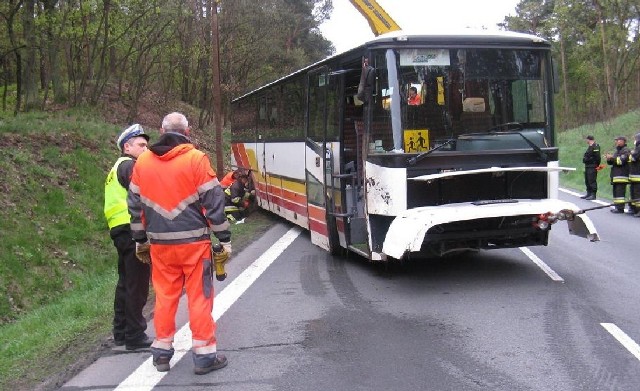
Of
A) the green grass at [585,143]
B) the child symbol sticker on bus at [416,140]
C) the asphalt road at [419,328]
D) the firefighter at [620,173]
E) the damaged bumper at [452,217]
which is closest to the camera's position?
the asphalt road at [419,328]

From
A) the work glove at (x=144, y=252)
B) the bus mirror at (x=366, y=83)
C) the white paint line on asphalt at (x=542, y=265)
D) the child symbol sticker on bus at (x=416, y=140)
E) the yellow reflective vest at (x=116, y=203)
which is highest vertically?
the bus mirror at (x=366, y=83)

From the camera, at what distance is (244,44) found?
1449 inches

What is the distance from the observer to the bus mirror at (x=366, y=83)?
26.1 ft

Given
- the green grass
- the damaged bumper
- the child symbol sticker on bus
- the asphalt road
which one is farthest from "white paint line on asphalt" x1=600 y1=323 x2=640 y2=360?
the green grass

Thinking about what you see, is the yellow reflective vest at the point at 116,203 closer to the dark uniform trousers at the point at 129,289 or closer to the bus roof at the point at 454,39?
the dark uniform trousers at the point at 129,289

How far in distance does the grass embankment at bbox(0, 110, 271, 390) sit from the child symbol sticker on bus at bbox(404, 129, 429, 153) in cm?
381

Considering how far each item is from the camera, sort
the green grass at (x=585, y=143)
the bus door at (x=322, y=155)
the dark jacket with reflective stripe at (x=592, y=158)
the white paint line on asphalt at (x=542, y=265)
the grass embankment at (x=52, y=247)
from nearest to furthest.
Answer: the grass embankment at (x=52, y=247)
the white paint line on asphalt at (x=542, y=265)
the bus door at (x=322, y=155)
the dark jacket with reflective stripe at (x=592, y=158)
the green grass at (x=585, y=143)

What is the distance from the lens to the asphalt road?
16.3 ft

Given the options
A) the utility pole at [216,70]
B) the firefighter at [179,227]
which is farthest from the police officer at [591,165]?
the firefighter at [179,227]

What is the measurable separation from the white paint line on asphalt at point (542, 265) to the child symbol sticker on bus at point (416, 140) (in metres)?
2.28

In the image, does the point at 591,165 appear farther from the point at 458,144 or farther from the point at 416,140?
the point at 416,140

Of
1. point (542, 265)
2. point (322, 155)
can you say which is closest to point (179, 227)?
point (322, 155)

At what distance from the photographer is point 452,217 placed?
24.5 feet

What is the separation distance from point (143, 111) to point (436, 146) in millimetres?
25710
